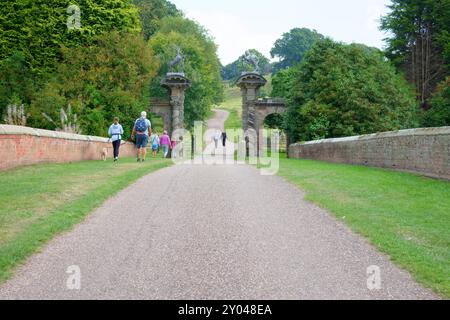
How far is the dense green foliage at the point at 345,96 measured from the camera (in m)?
32.7

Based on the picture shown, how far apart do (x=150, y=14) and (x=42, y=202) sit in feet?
235

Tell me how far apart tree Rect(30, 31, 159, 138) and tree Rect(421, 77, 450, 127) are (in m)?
22.6

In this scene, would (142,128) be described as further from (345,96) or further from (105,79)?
(345,96)

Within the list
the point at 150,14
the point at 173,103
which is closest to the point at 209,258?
the point at 173,103

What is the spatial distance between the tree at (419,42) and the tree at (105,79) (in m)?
25.0

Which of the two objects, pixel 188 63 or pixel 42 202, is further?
pixel 188 63

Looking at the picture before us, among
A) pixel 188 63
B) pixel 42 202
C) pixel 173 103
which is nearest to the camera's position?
pixel 42 202

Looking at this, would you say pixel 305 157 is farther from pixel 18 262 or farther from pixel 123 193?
pixel 18 262

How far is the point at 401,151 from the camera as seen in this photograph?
54.3 ft

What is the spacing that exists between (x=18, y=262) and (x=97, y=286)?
1.31 meters

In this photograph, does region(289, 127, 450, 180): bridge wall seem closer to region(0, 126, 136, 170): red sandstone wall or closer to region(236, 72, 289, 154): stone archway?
region(0, 126, 136, 170): red sandstone wall

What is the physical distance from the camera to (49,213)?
8.60 m

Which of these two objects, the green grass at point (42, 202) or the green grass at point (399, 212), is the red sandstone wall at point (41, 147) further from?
the green grass at point (399, 212)

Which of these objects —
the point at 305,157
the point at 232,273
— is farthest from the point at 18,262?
the point at 305,157
